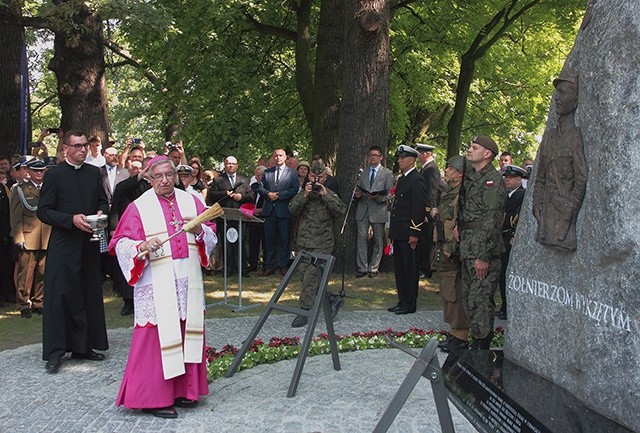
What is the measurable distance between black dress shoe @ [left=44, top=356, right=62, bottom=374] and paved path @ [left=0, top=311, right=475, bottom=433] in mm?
78

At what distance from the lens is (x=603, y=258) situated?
490cm

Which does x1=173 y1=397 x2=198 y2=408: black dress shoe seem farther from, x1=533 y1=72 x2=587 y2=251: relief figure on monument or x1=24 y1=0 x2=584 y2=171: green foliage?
x1=24 y1=0 x2=584 y2=171: green foliage

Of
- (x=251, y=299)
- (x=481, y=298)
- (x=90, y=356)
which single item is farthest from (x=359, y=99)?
(x=90, y=356)

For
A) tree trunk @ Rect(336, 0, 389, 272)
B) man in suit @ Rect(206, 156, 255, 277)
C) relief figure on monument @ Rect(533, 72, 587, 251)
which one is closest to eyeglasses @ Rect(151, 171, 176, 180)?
relief figure on monument @ Rect(533, 72, 587, 251)

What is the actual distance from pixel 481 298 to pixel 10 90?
12761 millimetres

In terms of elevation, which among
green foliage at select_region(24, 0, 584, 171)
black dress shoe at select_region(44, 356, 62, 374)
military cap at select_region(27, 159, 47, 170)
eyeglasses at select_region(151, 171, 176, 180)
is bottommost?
black dress shoe at select_region(44, 356, 62, 374)

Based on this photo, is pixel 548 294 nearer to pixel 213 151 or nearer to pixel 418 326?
pixel 418 326

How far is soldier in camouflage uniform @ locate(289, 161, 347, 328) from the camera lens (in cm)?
952

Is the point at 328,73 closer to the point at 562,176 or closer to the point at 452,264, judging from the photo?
the point at 452,264

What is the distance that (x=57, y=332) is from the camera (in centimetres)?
736

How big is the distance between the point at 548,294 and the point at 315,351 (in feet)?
9.94

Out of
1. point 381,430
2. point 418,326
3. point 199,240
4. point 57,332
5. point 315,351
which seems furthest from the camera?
point 418,326

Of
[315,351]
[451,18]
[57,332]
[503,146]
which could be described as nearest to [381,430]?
[315,351]

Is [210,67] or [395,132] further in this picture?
[395,132]
